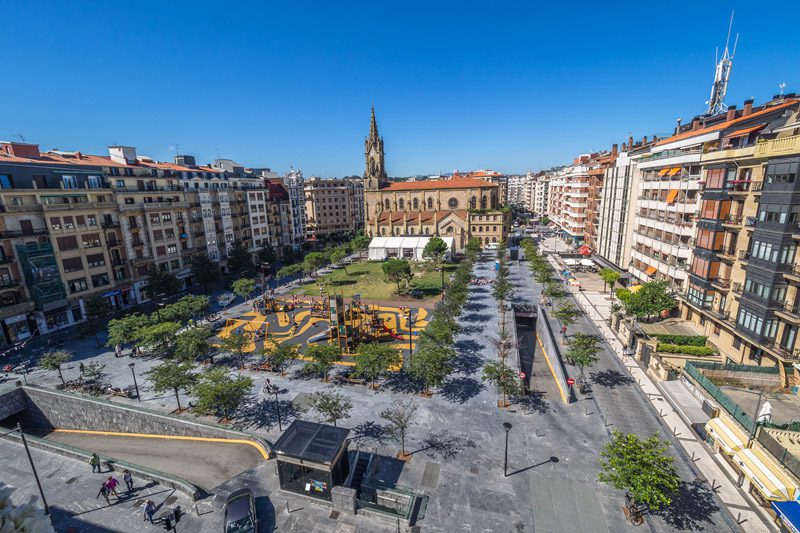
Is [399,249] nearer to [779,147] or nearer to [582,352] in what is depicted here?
[582,352]

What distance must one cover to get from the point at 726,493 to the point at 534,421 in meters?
9.76

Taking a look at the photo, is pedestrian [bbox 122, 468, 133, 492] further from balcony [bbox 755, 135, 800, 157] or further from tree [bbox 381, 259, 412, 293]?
balcony [bbox 755, 135, 800, 157]

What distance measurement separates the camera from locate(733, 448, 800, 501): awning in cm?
1683

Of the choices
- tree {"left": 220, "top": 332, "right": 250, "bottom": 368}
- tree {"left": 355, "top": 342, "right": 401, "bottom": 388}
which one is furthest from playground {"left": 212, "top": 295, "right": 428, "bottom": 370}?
tree {"left": 355, "top": 342, "right": 401, "bottom": 388}

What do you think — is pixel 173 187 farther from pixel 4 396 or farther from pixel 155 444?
pixel 155 444

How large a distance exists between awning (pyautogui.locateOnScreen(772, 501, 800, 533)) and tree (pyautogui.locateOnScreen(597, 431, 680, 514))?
13.7 feet

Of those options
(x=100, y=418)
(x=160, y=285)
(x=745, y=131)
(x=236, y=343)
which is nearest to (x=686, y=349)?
(x=745, y=131)

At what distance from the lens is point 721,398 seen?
23.5 meters

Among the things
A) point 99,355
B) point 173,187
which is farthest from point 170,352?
point 173,187

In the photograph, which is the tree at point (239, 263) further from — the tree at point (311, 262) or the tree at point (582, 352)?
the tree at point (582, 352)

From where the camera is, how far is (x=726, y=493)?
18.9 m

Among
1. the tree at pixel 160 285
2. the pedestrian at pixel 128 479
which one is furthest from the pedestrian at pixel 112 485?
the tree at pixel 160 285

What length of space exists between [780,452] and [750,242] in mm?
19225

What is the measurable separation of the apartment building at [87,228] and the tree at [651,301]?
59661mm
